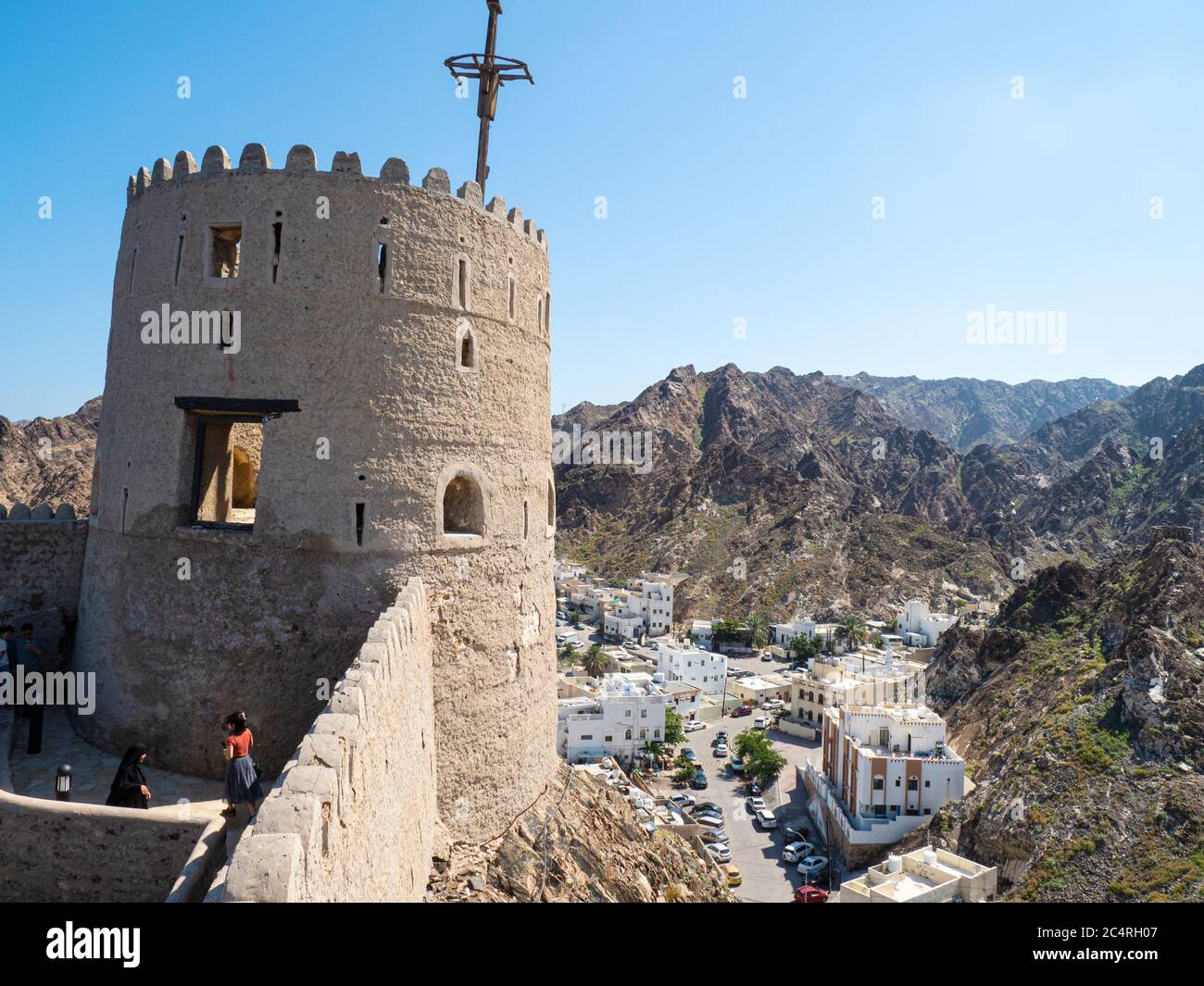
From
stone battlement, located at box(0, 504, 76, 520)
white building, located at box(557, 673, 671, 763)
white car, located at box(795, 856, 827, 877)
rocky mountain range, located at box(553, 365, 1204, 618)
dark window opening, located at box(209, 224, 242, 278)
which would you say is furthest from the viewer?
rocky mountain range, located at box(553, 365, 1204, 618)

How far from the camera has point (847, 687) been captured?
58.8 meters

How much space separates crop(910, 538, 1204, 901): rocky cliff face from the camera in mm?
28891

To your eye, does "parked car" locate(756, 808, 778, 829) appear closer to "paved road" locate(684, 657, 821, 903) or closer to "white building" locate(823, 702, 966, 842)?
"paved road" locate(684, 657, 821, 903)

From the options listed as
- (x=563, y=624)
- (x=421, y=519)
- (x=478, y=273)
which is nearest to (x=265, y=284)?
(x=478, y=273)

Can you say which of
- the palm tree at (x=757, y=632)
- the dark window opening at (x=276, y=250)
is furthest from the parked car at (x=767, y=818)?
the dark window opening at (x=276, y=250)

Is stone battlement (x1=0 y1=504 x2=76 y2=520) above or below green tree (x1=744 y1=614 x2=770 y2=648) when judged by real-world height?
above

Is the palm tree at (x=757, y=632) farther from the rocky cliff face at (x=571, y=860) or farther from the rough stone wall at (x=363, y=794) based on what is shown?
the rough stone wall at (x=363, y=794)

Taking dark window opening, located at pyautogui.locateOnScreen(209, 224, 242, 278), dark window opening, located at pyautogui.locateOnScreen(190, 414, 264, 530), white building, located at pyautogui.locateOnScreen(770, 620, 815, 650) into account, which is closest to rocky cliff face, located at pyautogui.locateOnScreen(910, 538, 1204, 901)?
white building, located at pyautogui.locateOnScreen(770, 620, 815, 650)

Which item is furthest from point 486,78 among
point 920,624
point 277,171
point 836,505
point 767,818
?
Answer: point 836,505

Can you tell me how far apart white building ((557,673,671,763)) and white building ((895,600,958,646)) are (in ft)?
140

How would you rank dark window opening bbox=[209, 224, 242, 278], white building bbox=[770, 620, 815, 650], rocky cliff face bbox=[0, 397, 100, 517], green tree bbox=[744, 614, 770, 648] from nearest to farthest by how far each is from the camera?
dark window opening bbox=[209, 224, 242, 278] → rocky cliff face bbox=[0, 397, 100, 517] → white building bbox=[770, 620, 815, 650] → green tree bbox=[744, 614, 770, 648]

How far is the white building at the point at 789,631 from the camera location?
83.4 meters

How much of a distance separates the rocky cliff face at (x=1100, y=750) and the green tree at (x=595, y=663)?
27396 millimetres

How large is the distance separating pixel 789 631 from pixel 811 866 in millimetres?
47758
